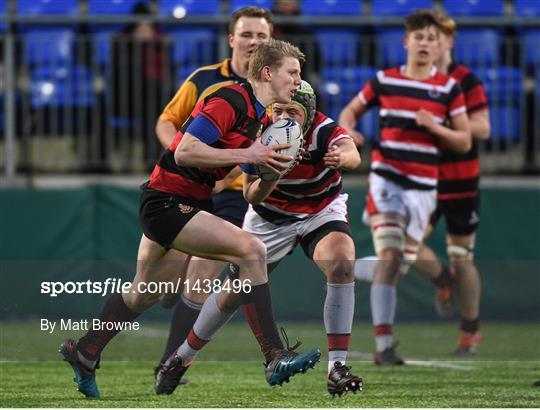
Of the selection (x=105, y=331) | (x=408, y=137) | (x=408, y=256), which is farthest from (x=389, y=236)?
(x=105, y=331)

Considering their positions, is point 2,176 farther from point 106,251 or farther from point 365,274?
point 365,274

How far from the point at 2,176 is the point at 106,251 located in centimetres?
125

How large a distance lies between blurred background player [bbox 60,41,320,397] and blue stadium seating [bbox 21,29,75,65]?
252 inches

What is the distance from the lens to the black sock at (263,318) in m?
6.20

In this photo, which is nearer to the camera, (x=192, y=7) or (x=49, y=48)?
(x=49, y=48)

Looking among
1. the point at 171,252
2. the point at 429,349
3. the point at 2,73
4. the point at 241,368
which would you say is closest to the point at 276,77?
the point at 171,252

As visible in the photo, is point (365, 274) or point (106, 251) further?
point (106, 251)

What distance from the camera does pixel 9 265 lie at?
7078 mm

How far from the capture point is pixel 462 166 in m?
9.84

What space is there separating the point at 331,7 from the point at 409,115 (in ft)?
15.1

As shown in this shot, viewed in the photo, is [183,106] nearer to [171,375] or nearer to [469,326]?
[171,375]

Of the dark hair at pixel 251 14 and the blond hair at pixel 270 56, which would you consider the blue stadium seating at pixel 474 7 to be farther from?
the blond hair at pixel 270 56

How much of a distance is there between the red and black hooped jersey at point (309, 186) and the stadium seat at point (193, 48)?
592 cm

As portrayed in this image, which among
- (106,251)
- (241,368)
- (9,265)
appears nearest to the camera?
(9,265)
